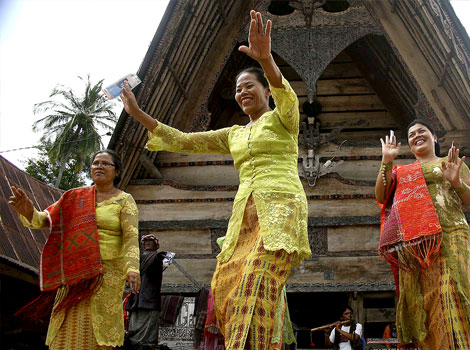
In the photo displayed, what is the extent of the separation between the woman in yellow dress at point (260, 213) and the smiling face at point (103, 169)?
876 millimetres

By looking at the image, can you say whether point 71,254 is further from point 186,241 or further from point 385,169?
point 186,241

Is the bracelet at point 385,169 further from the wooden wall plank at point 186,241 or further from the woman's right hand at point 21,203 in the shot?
the wooden wall plank at point 186,241

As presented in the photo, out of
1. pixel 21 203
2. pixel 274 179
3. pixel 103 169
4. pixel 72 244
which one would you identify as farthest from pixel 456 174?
pixel 21 203

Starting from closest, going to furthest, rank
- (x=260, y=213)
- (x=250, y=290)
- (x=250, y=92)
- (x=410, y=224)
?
(x=250, y=290), (x=260, y=213), (x=250, y=92), (x=410, y=224)

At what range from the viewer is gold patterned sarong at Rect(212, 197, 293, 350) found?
239 centimetres

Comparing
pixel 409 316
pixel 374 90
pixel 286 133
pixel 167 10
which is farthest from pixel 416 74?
pixel 286 133

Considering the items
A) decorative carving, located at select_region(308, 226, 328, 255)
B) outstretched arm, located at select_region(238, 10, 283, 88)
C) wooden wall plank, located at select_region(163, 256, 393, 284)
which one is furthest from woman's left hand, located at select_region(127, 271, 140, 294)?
decorative carving, located at select_region(308, 226, 328, 255)

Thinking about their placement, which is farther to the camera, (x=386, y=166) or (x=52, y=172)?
(x=52, y=172)

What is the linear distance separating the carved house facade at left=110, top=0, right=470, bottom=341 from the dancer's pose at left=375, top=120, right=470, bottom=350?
143 inches

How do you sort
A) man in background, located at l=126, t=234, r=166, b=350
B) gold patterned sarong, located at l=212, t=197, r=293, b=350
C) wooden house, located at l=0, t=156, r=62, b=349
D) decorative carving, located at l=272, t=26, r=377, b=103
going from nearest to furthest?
A: gold patterned sarong, located at l=212, t=197, r=293, b=350
man in background, located at l=126, t=234, r=166, b=350
wooden house, located at l=0, t=156, r=62, b=349
decorative carving, located at l=272, t=26, r=377, b=103

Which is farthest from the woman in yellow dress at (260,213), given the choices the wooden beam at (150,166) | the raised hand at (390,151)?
the wooden beam at (150,166)

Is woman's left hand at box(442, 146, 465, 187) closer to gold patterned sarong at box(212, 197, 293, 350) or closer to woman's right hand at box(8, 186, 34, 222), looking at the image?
gold patterned sarong at box(212, 197, 293, 350)

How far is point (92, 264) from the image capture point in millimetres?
3469

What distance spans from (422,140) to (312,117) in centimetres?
493
